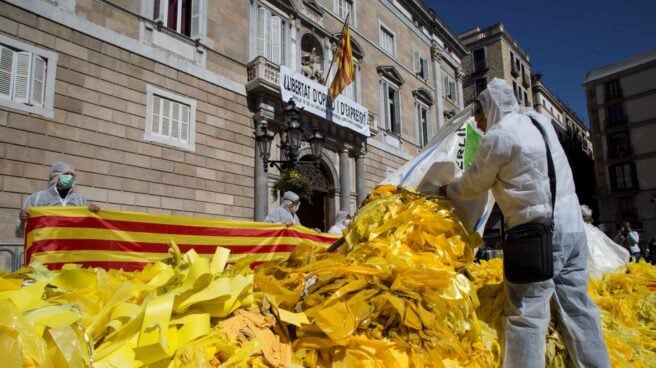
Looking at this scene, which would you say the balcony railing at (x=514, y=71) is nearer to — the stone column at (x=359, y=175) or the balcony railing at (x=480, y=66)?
the balcony railing at (x=480, y=66)

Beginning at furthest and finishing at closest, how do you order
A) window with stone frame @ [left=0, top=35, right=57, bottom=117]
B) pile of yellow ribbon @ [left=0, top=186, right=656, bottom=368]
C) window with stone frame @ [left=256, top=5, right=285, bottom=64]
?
window with stone frame @ [left=256, top=5, right=285, bottom=64], window with stone frame @ [left=0, top=35, right=57, bottom=117], pile of yellow ribbon @ [left=0, top=186, right=656, bottom=368]

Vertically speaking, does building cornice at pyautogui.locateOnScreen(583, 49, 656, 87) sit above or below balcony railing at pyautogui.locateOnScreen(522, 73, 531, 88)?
above

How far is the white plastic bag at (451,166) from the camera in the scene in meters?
2.75

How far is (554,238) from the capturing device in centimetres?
202

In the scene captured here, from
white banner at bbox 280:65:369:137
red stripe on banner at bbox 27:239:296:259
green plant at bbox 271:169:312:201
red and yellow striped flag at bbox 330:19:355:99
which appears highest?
red and yellow striped flag at bbox 330:19:355:99

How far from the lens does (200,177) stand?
382 inches

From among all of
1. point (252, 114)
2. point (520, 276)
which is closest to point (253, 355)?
point (520, 276)

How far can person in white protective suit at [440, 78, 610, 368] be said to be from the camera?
6.18 ft

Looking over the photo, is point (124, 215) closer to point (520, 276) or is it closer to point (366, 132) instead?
point (520, 276)

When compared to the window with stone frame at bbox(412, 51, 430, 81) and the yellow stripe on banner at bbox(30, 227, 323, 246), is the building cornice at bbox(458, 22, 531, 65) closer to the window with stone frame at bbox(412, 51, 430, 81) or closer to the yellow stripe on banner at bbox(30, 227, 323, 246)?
the window with stone frame at bbox(412, 51, 430, 81)

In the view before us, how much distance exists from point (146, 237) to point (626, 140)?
44.4m

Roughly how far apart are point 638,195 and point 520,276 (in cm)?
4177

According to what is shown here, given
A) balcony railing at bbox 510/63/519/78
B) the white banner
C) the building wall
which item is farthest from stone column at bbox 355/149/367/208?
balcony railing at bbox 510/63/519/78

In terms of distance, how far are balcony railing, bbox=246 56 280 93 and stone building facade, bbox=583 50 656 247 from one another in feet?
117
